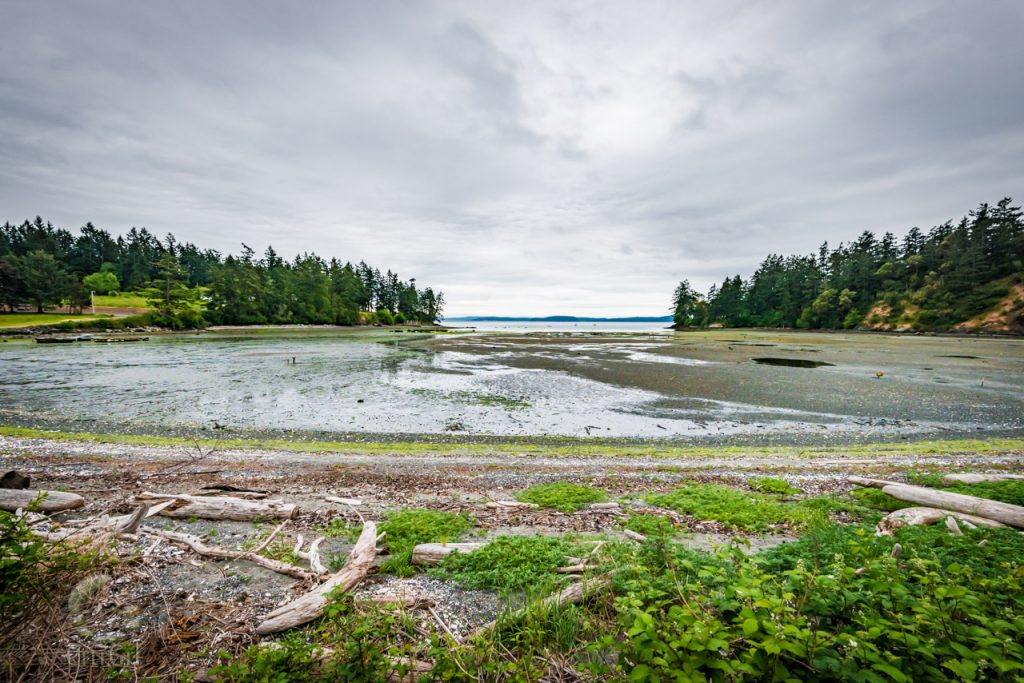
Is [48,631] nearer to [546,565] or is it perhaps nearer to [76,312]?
[546,565]

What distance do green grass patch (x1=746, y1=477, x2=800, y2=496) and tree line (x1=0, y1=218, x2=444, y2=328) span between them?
108146mm

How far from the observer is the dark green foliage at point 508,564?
208 inches

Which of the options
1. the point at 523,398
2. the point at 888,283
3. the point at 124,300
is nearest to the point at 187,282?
the point at 124,300

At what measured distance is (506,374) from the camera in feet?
109

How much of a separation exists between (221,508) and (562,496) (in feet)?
22.7

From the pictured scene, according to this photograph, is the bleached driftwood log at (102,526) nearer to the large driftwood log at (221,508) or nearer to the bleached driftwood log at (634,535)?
the large driftwood log at (221,508)

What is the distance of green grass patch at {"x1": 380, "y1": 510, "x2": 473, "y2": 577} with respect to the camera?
575 cm

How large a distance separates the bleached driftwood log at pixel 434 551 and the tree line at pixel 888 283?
12331 cm

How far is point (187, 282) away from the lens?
125 metres

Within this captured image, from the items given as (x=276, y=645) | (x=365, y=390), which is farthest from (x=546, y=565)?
(x=365, y=390)

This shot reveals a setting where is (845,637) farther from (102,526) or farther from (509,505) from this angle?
(102,526)

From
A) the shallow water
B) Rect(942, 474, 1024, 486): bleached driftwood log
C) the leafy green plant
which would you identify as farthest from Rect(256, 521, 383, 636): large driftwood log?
Rect(942, 474, 1024, 486): bleached driftwood log

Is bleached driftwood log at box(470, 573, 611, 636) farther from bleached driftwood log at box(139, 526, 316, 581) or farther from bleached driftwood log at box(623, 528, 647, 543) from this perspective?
bleached driftwood log at box(139, 526, 316, 581)

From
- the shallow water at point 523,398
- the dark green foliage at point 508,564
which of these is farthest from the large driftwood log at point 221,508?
the shallow water at point 523,398
